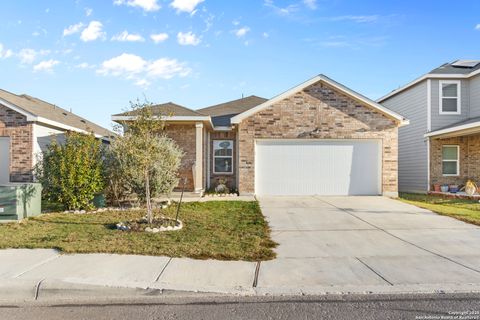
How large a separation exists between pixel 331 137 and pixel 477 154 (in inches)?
307

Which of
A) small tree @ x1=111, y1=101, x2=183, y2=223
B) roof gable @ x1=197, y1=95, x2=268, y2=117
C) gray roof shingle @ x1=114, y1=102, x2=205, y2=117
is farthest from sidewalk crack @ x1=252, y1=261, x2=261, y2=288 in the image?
roof gable @ x1=197, y1=95, x2=268, y2=117

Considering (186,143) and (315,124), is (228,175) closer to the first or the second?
(186,143)

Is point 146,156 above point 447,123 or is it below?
below

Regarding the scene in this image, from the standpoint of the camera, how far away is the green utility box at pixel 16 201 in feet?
29.5

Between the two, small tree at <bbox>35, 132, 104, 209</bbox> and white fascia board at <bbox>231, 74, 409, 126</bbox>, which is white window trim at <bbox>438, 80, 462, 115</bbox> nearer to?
white fascia board at <bbox>231, 74, 409, 126</bbox>

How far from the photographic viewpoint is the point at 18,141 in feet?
41.8

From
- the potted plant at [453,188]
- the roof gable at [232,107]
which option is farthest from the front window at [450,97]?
the roof gable at [232,107]

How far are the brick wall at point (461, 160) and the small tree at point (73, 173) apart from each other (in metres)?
14.8

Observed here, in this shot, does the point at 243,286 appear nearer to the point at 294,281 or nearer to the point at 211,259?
the point at 294,281

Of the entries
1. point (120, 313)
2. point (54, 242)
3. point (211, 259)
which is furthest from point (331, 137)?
point (120, 313)

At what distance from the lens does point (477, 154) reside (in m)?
16.5

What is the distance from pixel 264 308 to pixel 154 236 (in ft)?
12.3

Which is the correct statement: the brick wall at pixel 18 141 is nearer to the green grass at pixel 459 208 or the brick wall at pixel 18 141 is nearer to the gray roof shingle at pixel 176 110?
the gray roof shingle at pixel 176 110

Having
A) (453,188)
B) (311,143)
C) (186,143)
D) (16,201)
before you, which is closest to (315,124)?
(311,143)
